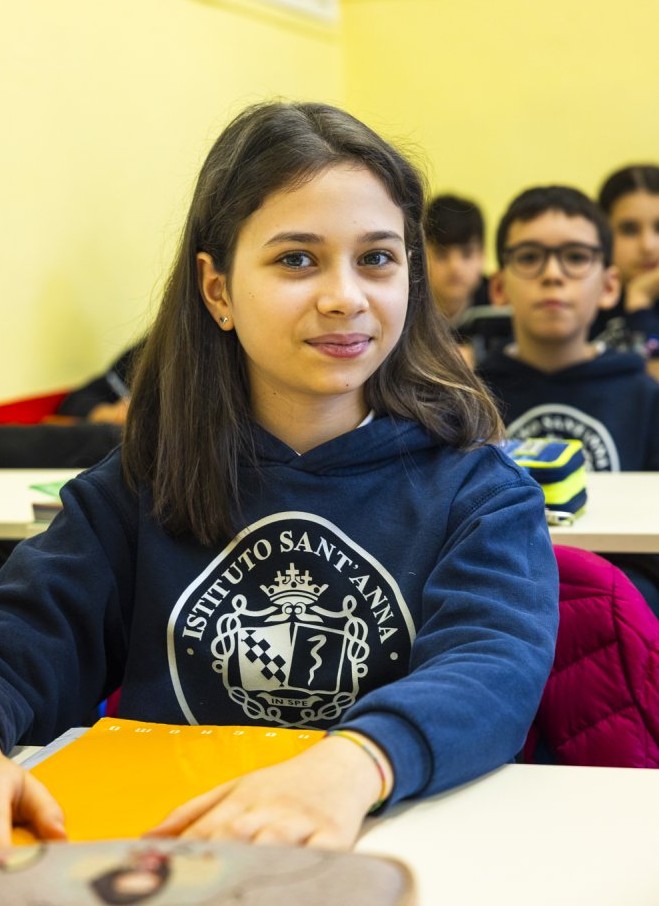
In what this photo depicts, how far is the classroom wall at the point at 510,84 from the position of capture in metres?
5.59

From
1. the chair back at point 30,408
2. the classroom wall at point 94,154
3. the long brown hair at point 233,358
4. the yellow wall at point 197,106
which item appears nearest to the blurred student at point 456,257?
the yellow wall at point 197,106

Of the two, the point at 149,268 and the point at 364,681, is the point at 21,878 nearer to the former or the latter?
the point at 364,681

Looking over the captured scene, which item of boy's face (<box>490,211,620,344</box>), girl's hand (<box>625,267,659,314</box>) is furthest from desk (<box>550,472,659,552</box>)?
girl's hand (<box>625,267,659,314</box>)

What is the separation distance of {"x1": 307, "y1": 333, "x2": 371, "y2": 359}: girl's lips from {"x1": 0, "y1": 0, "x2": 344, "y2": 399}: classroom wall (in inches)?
74.6

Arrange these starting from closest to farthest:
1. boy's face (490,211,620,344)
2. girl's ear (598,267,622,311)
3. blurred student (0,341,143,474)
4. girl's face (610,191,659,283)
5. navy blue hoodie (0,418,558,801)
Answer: navy blue hoodie (0,418,558,801) → blurred student (0,341,143,474) → boy's face (490,211,620,344) → girl's ear (598,267,622,311) → girl's face (610,191,659,283)

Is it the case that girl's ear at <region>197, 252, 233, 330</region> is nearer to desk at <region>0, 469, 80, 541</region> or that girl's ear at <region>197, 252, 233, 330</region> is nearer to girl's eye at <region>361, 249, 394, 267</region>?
girl's eye at <region>361, 249, 394, 267</region>

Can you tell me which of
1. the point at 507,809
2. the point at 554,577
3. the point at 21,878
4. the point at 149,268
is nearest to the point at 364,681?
the point at 554,577

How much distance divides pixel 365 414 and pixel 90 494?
339mm

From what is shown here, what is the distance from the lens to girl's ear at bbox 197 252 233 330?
4.62 ft

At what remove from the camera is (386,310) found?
4.30ft

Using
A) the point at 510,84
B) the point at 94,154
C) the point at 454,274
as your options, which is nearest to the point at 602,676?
the point at 94,154

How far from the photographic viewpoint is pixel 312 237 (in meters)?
1.27

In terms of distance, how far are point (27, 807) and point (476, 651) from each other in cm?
41

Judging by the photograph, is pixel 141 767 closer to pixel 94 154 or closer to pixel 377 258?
pixel 377 258
